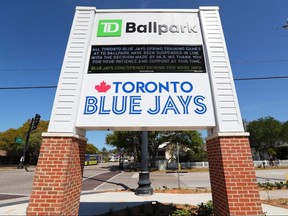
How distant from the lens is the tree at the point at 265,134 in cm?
4764

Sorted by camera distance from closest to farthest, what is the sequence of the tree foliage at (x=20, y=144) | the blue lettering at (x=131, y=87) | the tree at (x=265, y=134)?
the blue lettering at (x=131, y=87), the tree at (x=265, y=134), the tree foliage at (x=20, y=144)

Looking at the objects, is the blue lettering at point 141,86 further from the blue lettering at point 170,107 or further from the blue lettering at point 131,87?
the blue lettering at point 170,107

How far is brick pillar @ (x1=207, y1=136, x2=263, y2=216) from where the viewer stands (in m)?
4.53

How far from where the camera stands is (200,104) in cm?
538

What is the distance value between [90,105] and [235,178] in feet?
12.2

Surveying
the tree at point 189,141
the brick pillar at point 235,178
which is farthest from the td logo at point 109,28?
the tree at point 189,141

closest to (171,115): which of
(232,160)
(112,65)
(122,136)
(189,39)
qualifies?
(232,160)

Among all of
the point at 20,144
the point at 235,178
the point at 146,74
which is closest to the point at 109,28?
the point at 146,74

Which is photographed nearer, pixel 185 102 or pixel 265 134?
pixel 185 102

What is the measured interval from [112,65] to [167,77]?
60.3 inches

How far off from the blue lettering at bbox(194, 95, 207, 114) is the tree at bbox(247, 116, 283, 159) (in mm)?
49637

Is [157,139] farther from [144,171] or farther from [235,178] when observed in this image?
[235,178]

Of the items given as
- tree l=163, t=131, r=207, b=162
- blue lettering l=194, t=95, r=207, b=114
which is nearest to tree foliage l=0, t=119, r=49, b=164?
tree l=163, t=131, r=207, b=162

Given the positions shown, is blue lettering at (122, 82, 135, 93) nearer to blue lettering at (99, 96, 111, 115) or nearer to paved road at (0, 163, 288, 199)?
blue lettering at (99, 96, 111, 115)
